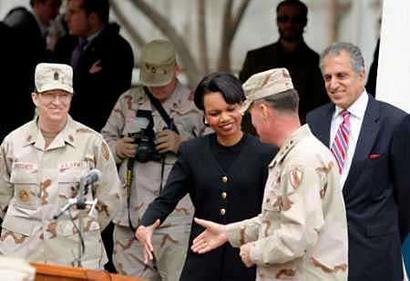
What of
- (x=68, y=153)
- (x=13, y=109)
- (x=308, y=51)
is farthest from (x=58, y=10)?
(x=68, y=153)

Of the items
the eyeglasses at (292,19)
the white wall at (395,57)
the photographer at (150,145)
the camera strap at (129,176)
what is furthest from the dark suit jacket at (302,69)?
the white wall at (395,57)

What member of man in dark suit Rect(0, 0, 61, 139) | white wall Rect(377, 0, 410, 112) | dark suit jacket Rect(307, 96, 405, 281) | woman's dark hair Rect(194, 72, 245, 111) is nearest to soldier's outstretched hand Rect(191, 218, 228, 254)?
woman's dark hair Rect(194, 72, 245, 111)

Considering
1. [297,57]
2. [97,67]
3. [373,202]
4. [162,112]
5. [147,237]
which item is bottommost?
[147,237]

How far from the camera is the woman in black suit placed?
580cm

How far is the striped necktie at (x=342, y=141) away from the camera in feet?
19.6

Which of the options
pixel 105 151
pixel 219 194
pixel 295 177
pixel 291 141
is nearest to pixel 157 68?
pixel 105 151

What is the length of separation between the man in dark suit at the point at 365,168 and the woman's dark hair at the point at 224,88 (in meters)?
0.43

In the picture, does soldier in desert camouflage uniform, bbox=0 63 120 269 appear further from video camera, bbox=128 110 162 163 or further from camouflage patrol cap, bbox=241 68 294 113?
video camera, bbox=128 110 162 163

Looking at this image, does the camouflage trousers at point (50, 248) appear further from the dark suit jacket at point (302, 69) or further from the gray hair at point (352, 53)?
the dark suit jacket at point (302, 69)

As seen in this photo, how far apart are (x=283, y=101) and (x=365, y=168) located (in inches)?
35.7

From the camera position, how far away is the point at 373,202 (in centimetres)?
592

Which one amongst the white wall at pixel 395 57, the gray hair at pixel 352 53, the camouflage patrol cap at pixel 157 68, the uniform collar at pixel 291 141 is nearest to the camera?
the uniform collar at pixel 291 141

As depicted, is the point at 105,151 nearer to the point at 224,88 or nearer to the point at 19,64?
the point at 224,88

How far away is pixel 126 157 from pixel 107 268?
0.77 metres
